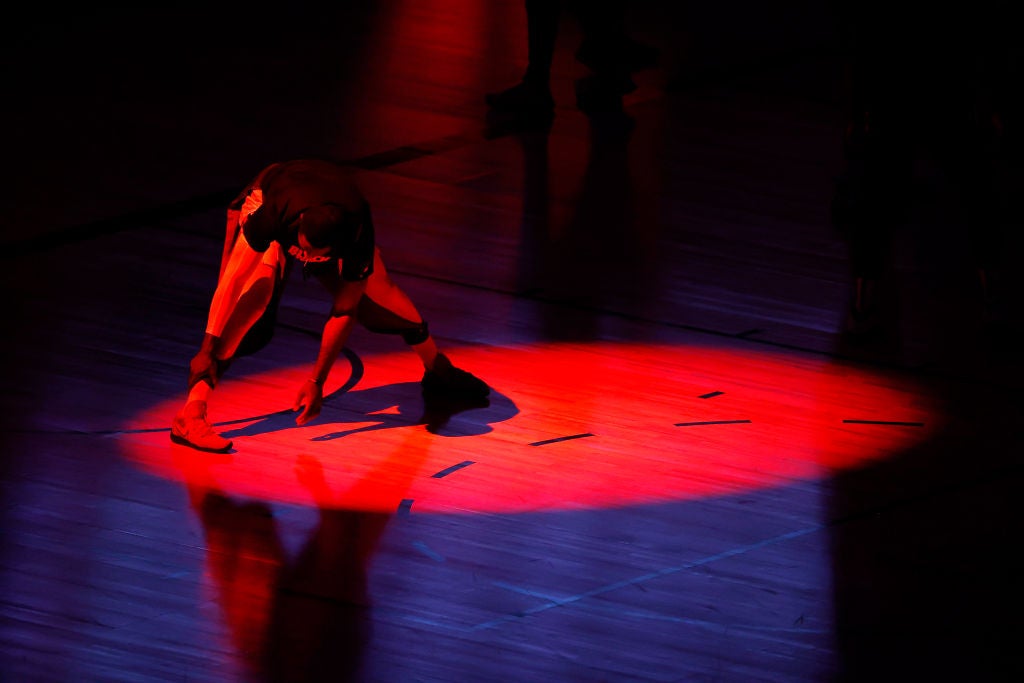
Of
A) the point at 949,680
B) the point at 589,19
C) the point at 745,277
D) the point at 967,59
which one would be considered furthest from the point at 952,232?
the point at 949,680

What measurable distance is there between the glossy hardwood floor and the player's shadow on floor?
2 cm

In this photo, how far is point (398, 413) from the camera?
669 cm

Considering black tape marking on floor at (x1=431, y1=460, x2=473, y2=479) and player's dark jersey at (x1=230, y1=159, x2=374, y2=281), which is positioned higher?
player's dark jersey at (x1=230, y1=159, x2=374, y2=281)

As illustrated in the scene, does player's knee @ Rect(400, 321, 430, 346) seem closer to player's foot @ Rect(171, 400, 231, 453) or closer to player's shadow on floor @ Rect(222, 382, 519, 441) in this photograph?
player's shadow on floor @ Rect(222, 382, 519, 441)

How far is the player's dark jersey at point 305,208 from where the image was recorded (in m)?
5.89

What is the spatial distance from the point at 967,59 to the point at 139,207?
3.73m

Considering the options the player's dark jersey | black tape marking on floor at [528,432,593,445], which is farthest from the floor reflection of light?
the player's dark jersey

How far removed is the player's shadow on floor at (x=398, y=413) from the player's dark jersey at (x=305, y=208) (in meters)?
0.66

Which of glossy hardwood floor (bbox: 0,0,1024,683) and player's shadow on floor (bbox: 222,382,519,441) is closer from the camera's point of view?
glossy hardwood floor (bbox: 0,0,1024,683)

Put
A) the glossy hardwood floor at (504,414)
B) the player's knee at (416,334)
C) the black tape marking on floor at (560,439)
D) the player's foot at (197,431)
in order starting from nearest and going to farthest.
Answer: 1. the glossy hardwood floor at (504,414)
2. the player's foot at (197,431)
3. the black tape marking on floor at (560,439)
4. the player's knee at (416,334)

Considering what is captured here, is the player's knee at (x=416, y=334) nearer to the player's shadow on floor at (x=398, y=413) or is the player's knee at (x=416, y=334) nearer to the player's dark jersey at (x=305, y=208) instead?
the player's shadow on floor at (x=398, y=413)

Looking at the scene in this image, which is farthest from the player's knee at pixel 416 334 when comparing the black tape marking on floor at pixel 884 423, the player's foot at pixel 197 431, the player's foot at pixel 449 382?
the black tape marking on floor at pixel 884 423

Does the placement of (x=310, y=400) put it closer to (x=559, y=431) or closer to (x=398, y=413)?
(x=398, y=413)

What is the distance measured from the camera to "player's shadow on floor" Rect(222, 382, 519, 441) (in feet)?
21.4
